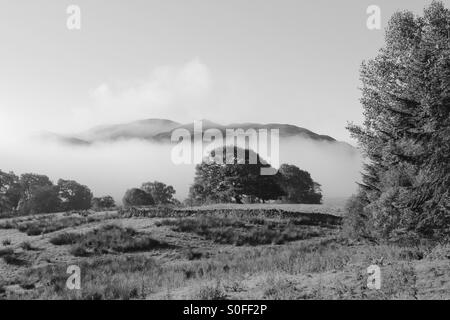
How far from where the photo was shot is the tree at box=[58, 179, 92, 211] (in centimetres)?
8838

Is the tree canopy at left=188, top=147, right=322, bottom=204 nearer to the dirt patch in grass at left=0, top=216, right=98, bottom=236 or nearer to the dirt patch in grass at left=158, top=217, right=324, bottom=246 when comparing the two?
the dirt patch in grass at left=158, top=217, right=324, bottom=246

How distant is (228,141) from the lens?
6347 centimetres

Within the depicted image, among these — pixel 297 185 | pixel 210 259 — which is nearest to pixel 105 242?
pixel 210 259

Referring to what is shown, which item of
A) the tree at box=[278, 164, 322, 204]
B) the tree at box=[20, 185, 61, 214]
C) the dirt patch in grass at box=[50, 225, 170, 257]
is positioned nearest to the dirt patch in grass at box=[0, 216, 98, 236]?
the dirt patch in grass at box=[50, 225, 170, 257]

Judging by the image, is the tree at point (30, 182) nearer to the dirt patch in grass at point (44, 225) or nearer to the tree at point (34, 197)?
the tree at point (34, 197)

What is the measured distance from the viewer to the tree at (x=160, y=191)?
110 m

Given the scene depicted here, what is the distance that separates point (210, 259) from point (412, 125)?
41.8ft

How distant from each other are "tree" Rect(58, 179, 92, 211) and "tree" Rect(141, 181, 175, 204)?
20.3 m

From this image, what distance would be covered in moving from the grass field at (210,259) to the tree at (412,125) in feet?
5.50

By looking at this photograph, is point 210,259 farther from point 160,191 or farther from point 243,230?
point 160,191

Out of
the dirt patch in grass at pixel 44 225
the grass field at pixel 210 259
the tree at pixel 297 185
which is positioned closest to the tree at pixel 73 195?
the tree at pixel 297 185
